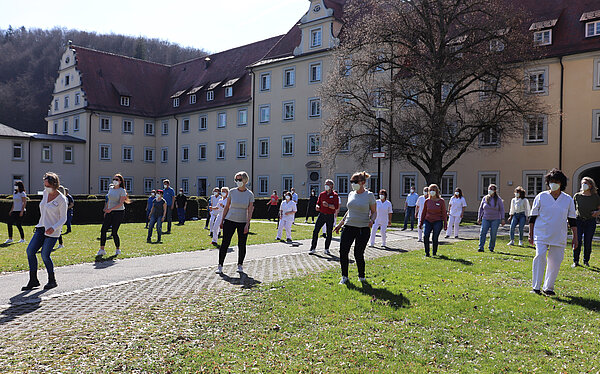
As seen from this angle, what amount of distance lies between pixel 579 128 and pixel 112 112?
44.2 m

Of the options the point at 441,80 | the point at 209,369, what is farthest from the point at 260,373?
the point at 441,80

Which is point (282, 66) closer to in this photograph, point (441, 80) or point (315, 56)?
point (315, 56)

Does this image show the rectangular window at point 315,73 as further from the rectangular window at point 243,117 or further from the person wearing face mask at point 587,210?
the person wearing face mask at point 587,210

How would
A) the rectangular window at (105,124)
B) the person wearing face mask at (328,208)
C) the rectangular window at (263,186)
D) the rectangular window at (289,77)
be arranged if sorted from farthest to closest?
the rectangular window at (105,124), the rectangular window at (263,186), the rectangular window at (289,77), the person wearing face mask at (328,208)

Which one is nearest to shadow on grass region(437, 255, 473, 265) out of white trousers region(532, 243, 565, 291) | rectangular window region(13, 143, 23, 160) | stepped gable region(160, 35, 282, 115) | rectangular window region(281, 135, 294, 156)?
white trousers region(532, 243, 565, 291)

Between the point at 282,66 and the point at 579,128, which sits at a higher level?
the point at 282,66

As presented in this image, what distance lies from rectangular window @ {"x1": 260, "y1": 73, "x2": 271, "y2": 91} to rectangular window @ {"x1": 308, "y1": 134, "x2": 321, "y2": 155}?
6.96 meters

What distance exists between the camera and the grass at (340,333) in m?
5.09

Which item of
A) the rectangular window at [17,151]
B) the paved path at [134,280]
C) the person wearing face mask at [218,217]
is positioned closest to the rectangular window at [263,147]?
the rectangular window at [17,151]

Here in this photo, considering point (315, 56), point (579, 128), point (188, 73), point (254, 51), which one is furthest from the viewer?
point (188, 73)

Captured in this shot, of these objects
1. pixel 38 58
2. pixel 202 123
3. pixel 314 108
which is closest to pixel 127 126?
pixel 202 123

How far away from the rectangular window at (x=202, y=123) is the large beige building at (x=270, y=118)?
14cm

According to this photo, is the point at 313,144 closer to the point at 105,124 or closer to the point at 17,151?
the point at 105,124

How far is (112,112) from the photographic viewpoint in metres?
56.3
